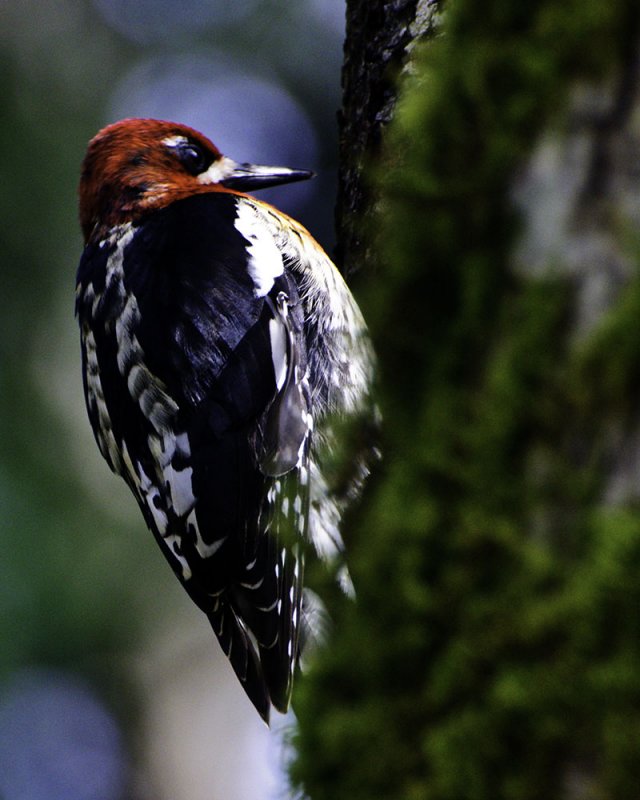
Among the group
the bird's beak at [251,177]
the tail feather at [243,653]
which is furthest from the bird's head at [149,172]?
the tail feather at [243,653]

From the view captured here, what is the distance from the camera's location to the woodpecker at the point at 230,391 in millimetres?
2582

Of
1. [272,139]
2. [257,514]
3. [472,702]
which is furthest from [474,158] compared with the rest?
[272,139]

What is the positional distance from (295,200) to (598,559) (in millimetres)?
8871

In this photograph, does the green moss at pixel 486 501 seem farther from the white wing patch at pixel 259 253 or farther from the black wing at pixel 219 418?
the white wing patch at pixel 259 253

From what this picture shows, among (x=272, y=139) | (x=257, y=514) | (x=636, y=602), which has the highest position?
(x=636, y=602)

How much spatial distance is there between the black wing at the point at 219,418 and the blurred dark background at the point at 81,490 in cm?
438

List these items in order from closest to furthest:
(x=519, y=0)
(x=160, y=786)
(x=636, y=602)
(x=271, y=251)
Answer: (x=636, y=602)
(x=519, y=0)
(x=271, y=251)
(x=160, y=786)

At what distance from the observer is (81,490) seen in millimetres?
7746

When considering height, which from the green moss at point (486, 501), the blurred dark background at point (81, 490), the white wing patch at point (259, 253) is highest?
the green moss at point (486, 501)

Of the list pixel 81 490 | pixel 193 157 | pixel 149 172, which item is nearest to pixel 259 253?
pixel 149 172

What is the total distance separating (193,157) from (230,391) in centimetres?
115

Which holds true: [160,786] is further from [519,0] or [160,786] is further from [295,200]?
[519,0]

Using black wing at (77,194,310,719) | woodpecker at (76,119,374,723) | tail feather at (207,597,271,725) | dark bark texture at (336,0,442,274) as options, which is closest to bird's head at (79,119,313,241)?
woodpecker at (76,119,374,723)

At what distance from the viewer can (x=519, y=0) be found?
3.48 feet
